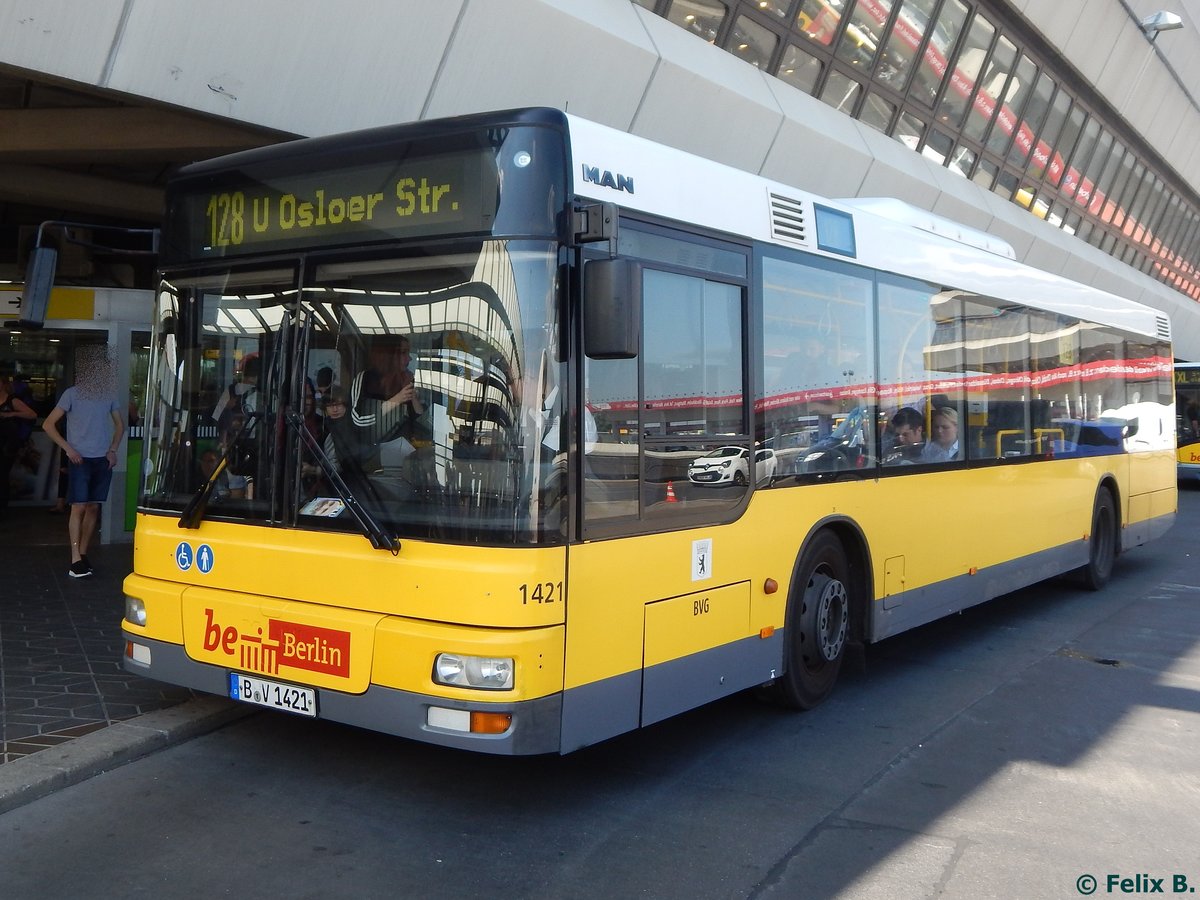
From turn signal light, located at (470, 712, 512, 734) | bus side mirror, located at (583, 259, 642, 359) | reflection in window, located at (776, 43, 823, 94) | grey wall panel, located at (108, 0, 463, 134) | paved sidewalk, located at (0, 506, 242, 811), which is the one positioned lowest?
paved sidewalk, located at (0, 506, 242, 811)

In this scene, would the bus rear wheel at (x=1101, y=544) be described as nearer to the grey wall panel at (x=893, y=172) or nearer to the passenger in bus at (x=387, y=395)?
the grey wall panel at (x=893, y=172)

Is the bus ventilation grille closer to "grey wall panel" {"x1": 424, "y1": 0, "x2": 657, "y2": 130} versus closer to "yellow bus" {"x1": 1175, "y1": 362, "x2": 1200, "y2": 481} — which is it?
"grey wall panel" {"x1": 424, "y1": 0, "x2": 657, "y2": 130}

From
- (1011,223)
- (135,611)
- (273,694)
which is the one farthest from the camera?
(1011,223)

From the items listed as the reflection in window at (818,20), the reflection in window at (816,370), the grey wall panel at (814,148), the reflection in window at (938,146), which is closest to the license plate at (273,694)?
the reflection in window at (816,370)

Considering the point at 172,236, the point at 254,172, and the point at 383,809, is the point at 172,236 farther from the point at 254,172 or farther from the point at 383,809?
the point at 383,809

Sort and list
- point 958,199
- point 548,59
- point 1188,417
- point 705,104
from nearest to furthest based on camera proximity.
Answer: point 548,59
point 705,104
point 958,199
point 1188,417

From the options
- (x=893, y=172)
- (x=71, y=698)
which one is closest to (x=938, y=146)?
(x=893, y=172)

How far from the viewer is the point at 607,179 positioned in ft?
15.8

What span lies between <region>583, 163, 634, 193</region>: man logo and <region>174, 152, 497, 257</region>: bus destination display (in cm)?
40

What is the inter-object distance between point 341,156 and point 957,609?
209 inches

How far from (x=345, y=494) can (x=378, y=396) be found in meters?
0.42

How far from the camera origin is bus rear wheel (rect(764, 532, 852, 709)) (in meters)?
6.21

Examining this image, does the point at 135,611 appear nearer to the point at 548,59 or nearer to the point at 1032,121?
the point at 548,59

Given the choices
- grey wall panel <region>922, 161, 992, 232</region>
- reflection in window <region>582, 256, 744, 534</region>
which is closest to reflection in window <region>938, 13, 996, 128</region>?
grey wall panel <region>922, 161, 992, 232</region>
